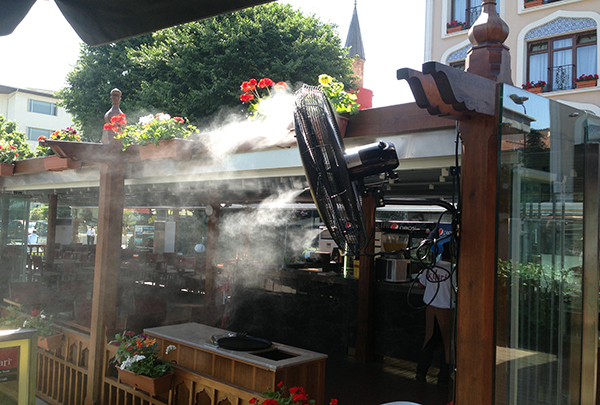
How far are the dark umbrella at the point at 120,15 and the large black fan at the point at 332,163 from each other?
0.65 metres

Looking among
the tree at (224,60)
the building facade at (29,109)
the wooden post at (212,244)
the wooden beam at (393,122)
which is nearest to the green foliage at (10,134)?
the tree at (224,60)

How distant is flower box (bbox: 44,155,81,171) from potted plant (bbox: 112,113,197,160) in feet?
3.28

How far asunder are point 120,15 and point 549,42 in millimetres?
17918

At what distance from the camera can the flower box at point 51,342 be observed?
5761 mm

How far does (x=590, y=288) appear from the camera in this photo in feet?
→ 10.2

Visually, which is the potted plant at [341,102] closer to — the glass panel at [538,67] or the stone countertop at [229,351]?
the stone countertop at [229,351]

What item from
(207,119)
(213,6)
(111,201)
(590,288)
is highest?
(207,119)

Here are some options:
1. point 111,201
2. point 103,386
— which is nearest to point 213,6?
point 111,201

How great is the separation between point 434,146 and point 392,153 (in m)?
1.23

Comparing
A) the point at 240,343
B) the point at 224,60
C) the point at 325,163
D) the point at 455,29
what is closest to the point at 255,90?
the point at 240,343

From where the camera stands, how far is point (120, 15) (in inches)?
92.1

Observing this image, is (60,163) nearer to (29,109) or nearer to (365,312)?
(365,312)

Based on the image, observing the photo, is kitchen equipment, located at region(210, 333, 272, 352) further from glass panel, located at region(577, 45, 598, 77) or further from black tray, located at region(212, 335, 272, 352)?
glass panel, located at region(577, 45, 598, 77)

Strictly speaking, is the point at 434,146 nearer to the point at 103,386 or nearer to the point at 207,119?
the point at 103,386
